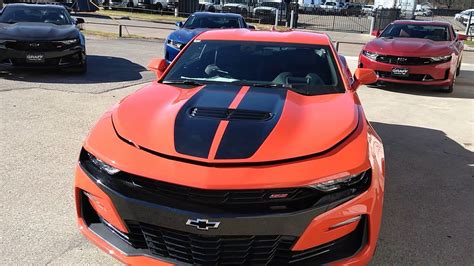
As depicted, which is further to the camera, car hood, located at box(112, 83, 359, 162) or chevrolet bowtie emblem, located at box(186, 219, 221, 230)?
car hood, located at box(112, 83, 359, 162)

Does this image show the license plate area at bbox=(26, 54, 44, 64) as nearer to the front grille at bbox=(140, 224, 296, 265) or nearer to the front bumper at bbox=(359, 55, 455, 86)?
the front bumper at bbox=(359, 55, 455, 86)

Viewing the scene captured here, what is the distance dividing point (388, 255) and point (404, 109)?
18.3 ft

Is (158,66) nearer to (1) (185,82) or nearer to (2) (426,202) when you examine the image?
(1) (185,82)

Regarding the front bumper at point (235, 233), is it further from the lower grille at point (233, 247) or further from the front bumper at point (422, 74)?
the front bumper at point (422, 74)

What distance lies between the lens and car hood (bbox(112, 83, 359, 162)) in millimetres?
2629

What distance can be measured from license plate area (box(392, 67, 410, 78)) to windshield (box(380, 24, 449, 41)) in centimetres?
166

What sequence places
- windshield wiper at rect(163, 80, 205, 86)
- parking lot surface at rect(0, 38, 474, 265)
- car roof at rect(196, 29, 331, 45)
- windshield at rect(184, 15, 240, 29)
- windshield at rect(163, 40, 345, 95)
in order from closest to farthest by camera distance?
parking lot surface at rect(0, 38, 474, 265) → windshield wiper at rect(163, 80, 205, 86) → windshield at rect(163, 40, 345, 95) → car roof at rect(196, 29, 331, 45) → windshield at rect(184, 15, 240, 29)

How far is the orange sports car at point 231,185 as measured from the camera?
239 cm

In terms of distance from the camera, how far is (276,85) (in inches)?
152

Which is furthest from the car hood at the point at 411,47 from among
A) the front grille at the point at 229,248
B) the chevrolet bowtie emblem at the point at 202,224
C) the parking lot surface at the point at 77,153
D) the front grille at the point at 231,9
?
the front grille at the point at 231,9

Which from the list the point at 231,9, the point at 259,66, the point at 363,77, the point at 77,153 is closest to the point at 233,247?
the point at 259,66

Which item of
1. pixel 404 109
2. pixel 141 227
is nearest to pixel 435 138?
pixel 404 109

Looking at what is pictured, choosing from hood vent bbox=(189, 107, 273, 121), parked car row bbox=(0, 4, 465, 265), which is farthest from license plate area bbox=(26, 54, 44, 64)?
hood vent bbox=(189, 107, 273, 121)

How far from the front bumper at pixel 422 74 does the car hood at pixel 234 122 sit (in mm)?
Result: 6454
